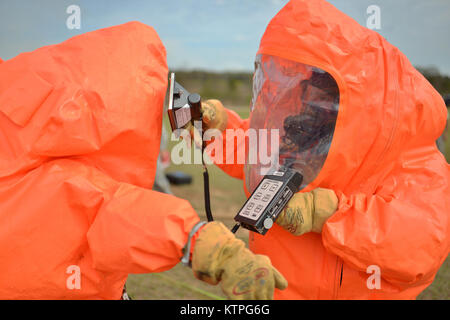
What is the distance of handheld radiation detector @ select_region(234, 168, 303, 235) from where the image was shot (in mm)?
1108

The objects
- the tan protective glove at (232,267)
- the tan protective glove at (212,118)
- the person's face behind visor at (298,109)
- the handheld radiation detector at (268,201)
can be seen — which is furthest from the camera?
the tan protective glove at (212,118)

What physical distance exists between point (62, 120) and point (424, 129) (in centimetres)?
119

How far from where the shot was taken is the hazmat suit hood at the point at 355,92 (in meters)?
1.19

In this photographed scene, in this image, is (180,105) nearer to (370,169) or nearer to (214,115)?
(214,115)

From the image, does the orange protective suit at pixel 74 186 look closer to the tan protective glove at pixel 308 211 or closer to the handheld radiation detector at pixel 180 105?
the handheld radiation detector at pixel 180 105

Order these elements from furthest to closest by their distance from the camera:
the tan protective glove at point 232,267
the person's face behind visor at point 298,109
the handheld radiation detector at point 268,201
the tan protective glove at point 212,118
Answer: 1. the tan protective glove at point 212,118
2. the person's face behind visor at point 298,109
3. the handheld radiation detector at point 268,201
4. the tan protective glove at point 232,267

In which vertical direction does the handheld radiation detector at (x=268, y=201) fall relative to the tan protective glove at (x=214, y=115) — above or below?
below

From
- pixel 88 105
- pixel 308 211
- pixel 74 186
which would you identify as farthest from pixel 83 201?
pixel 308 211

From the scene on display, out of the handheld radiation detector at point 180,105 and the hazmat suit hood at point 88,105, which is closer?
the hazmat suit hood at point 88,105

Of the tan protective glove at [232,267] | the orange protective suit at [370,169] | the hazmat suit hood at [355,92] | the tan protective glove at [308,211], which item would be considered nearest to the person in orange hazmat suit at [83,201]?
the tan protective glove at [232,267]

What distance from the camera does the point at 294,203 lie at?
121 centimetres

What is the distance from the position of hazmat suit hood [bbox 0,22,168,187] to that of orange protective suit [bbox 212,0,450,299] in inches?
19.0

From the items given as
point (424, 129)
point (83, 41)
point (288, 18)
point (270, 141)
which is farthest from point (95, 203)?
point (424, 129)

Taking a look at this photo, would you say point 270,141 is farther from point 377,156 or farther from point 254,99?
point 377,156
